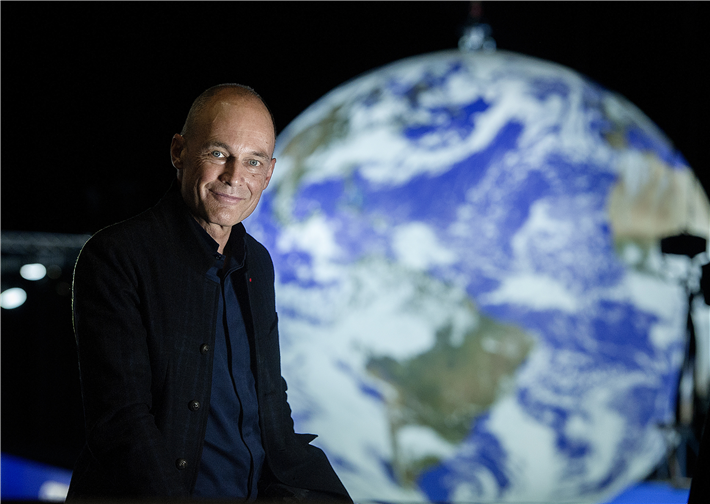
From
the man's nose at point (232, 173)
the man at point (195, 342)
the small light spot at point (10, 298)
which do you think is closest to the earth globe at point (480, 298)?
the man at point (195, 342)

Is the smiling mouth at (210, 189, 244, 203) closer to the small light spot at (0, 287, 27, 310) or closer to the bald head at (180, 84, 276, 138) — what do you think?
the bald head at (180, 84, 276, 138)

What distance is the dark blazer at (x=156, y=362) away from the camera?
997 millimetres

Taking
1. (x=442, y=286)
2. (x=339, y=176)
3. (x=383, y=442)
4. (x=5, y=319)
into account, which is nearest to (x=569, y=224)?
(x=442, y=286)

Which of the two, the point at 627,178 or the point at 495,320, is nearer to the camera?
the point at 495,320

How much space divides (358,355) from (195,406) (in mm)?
2944

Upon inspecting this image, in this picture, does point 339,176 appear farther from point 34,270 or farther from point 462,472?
point 34,270

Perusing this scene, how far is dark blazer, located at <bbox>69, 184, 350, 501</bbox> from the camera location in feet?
3.27

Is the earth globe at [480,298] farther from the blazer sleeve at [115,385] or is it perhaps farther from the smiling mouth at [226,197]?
the blazer sleeve at [115,385]

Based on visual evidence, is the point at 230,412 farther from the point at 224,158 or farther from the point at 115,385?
the point at 224,158

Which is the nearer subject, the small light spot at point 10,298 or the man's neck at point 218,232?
the man's neck at point 218,232

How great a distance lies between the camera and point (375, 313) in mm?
3908

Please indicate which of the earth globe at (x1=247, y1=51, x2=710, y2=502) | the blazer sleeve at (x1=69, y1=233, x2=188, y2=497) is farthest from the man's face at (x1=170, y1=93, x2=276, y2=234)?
the earth globe at (x1=247, y1=51, x2=710, y2=502)

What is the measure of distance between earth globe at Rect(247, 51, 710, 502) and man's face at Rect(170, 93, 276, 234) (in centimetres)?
275

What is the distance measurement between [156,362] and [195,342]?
8 centimetres
